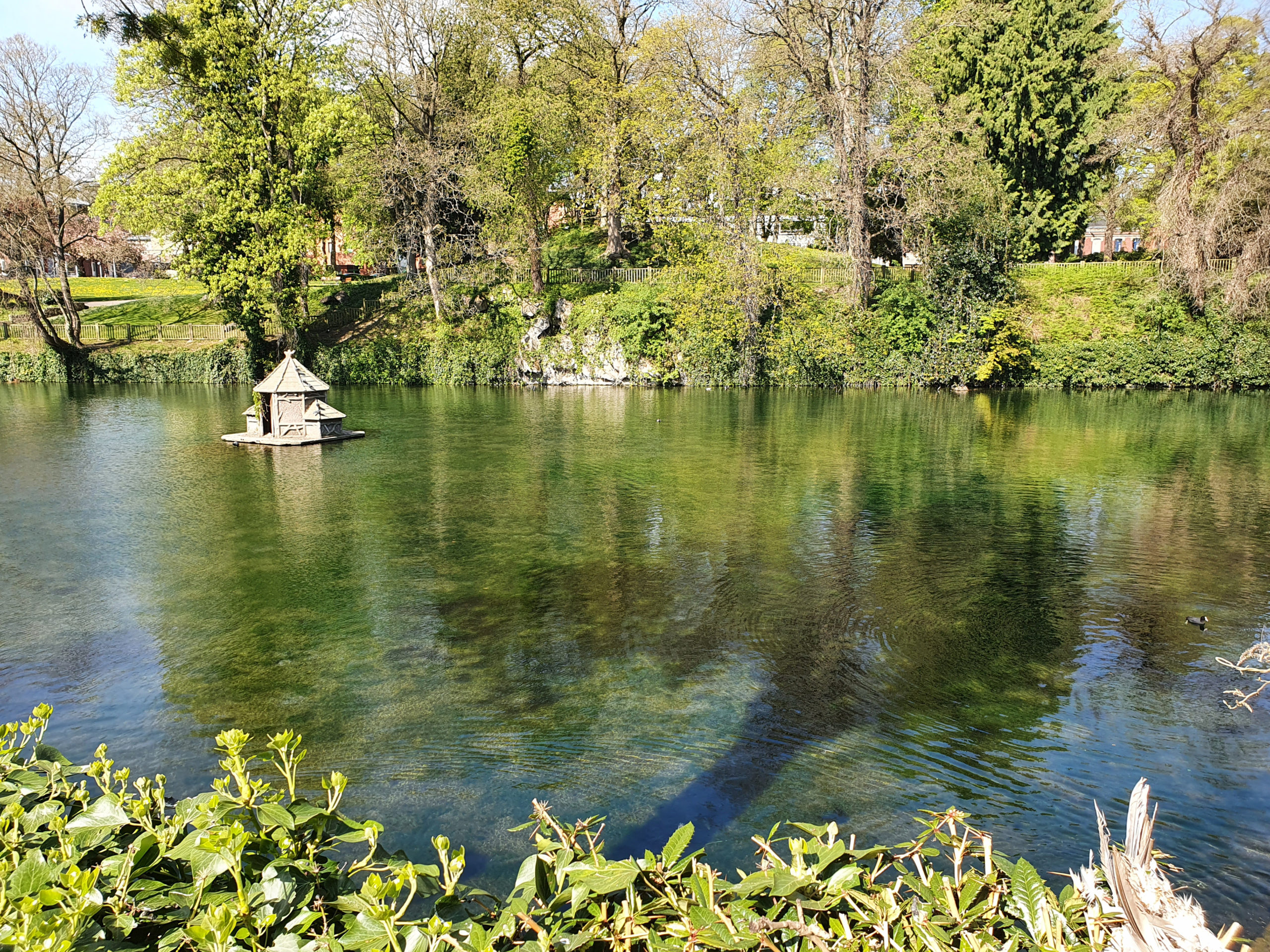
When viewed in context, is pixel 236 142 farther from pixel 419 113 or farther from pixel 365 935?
pixel 365 935

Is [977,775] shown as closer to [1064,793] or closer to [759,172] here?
[1064,793]

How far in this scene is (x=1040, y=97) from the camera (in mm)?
41938

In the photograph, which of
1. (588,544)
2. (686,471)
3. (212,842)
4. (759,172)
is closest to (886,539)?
(588,544)

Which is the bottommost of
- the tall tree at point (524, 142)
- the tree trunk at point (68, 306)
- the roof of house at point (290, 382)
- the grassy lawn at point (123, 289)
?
the roof of house at point (290, 382)

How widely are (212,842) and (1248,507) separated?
17.3m

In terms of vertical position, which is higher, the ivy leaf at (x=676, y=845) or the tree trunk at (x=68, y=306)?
the tree trunk at (x=68, y=306)

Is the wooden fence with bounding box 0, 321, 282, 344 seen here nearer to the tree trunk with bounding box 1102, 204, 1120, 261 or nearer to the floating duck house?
the floating duck house

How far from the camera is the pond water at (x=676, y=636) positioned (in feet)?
21.7

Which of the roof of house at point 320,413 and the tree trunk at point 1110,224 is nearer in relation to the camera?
the roof of house at point 320,413

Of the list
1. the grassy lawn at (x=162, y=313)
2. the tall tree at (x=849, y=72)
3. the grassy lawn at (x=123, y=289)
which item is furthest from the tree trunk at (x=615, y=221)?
the grassy lawn at (x=123, y=289)

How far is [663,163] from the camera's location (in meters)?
40.9

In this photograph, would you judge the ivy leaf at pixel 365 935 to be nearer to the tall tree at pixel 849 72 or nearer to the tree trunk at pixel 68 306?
the tall tree at pixel 849 72

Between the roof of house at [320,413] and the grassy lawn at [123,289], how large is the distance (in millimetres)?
34063

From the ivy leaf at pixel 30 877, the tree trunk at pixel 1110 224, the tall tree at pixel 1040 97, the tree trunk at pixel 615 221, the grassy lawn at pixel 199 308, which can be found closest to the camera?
the ivy leaf at pixel 30 877
